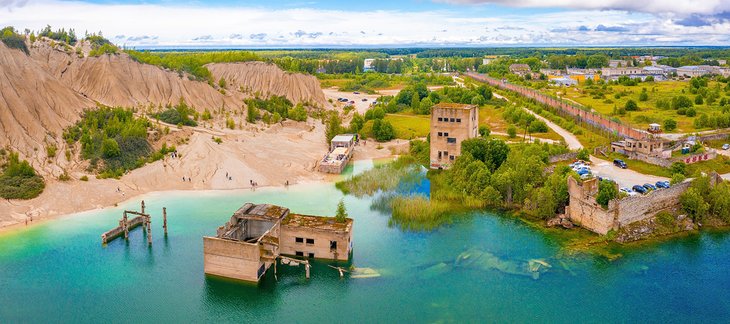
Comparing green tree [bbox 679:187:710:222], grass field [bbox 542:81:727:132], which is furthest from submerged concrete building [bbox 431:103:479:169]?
grass field [bbox 542:81:727:132]

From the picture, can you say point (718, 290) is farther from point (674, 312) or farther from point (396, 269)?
point (396, 269)

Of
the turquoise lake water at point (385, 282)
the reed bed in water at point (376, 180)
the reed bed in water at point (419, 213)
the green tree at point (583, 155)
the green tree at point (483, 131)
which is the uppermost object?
the green tree at point (483, 131)

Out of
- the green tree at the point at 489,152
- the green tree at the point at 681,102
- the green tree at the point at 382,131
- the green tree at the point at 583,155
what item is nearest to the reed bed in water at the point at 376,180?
the green tree at the point at 489,152

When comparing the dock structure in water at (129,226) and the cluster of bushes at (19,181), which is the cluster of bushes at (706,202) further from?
the cluster of bushes at (19,181)

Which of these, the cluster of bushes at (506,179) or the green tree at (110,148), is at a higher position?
the green tree at (110,148)

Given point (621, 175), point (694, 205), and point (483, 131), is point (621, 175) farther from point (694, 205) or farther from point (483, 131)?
point (483, 131)

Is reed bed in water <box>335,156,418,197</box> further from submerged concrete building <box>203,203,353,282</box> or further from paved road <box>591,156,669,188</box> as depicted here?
paved road <box>591,156,669,188</box>

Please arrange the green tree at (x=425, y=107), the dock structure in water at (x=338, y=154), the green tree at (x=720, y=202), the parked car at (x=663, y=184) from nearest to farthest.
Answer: the green tree at (x=720, y=202), the parked car at (x=663, y=184), the dock structure in water at (x=338, y=154), the green tree at (x=425, y=107)
